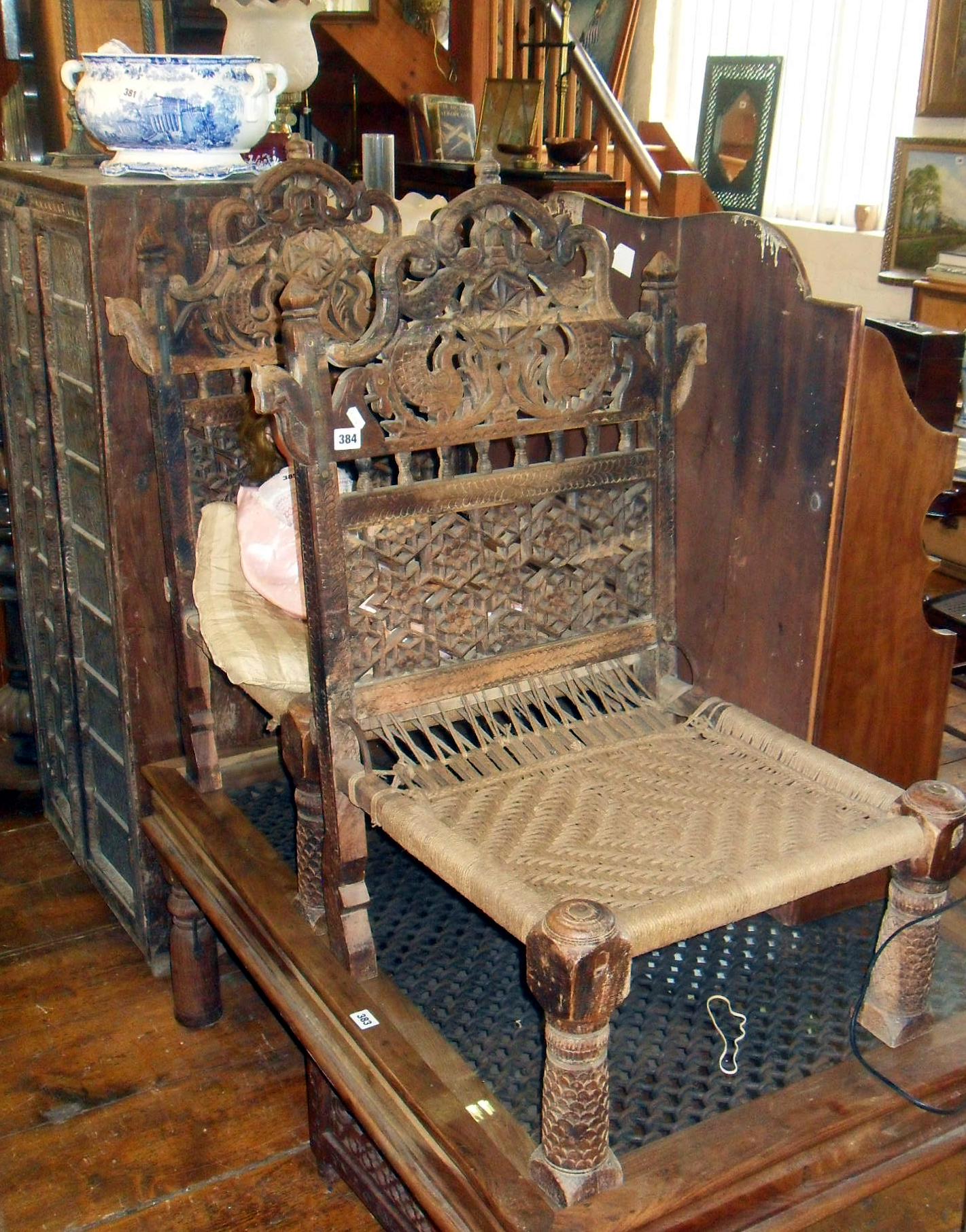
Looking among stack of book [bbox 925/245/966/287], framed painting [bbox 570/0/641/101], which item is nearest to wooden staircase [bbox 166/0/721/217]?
stack of book [bbox 925/245/966/287]

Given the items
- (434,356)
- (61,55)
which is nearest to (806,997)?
(434,356)

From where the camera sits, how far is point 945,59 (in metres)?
4.80

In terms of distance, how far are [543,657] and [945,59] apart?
412 cm

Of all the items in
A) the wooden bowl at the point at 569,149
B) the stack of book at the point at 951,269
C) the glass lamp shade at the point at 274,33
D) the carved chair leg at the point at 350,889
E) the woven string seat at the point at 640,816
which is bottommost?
the carved chair leg at the point at 350,889

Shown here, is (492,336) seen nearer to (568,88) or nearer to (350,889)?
(350,889)

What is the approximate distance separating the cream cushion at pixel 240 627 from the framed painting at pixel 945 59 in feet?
13.1

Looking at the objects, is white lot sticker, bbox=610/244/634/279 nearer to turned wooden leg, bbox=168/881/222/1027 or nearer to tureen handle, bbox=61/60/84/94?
tureen handle, bbox=61/60/84/94

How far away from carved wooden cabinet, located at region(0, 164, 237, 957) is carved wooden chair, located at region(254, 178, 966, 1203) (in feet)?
2.08

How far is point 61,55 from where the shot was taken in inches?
102

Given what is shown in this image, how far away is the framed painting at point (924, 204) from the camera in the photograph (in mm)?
4801

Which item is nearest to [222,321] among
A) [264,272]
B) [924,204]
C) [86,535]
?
[264,272]

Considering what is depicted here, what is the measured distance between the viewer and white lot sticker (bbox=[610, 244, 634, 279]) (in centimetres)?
194

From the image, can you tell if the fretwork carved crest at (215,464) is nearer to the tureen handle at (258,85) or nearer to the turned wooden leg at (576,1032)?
the tureen handle at (258,85)

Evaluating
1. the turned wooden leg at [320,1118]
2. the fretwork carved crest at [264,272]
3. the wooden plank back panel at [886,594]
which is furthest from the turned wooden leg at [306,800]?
the wooden plank back panel at [886,594]
